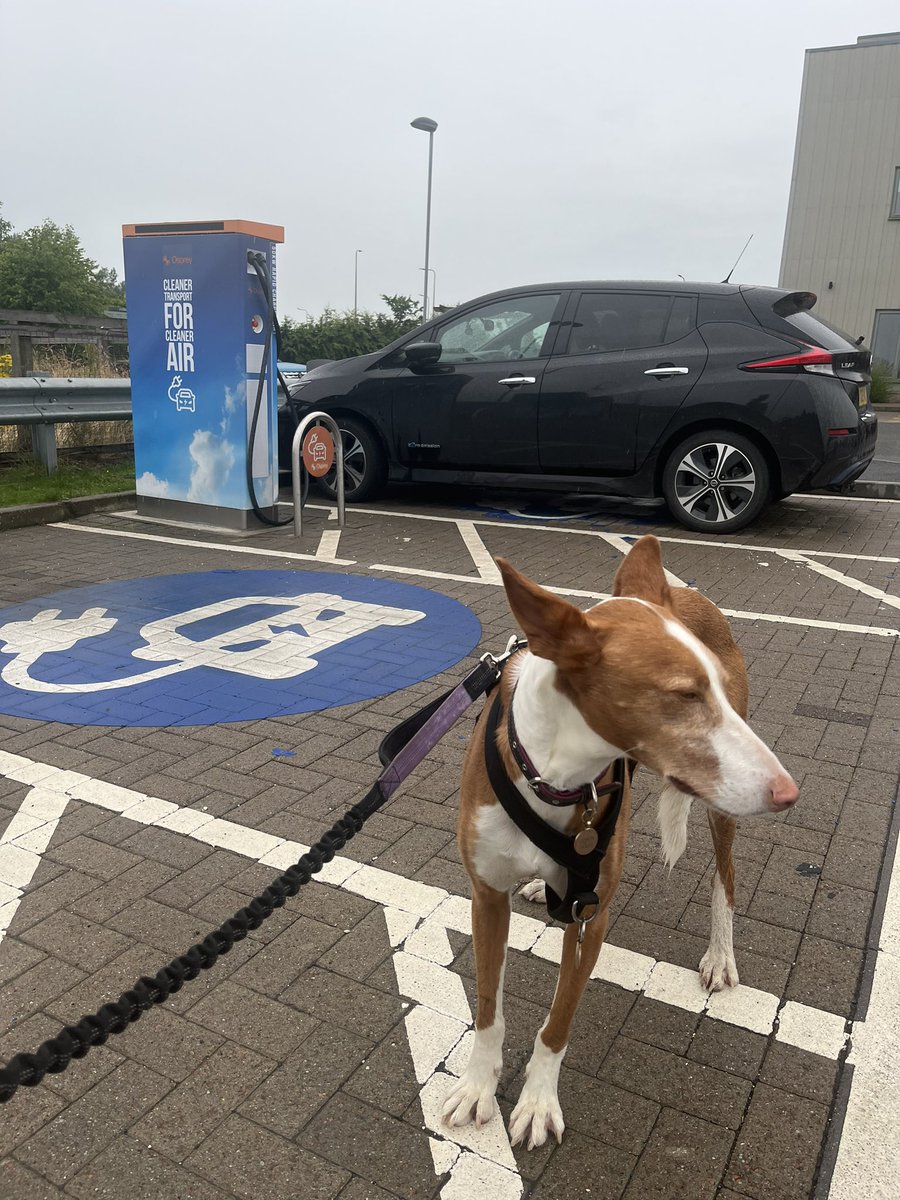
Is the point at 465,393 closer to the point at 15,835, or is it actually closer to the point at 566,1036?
the point at 15,835

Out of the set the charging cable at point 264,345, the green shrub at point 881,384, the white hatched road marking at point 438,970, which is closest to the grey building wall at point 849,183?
the green shrub at point 881,384

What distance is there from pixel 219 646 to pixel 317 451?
376 centimetres

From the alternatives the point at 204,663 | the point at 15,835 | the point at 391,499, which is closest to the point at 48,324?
the point at 391,499

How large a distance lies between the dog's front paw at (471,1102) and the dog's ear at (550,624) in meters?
1.12

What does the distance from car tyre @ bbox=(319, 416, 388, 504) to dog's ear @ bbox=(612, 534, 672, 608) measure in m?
7.61

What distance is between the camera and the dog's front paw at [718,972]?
8.73 ft

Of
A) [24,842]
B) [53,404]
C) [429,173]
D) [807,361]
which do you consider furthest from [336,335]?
[24,842]

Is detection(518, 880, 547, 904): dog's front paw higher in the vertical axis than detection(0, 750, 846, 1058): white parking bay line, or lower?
higher

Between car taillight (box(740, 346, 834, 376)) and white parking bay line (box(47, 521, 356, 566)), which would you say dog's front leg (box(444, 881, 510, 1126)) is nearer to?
white parking bay line (box(47, 521, 356, 566))

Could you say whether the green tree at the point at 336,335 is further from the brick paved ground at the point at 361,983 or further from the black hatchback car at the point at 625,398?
the brick paved ground at the point at 361,983

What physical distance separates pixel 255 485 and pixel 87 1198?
7107 millimetres

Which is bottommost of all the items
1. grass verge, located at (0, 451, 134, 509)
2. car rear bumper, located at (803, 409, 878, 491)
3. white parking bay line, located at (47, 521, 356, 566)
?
white parking bay line, located at (47, 521, 356, 566)

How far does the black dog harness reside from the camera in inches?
75.3

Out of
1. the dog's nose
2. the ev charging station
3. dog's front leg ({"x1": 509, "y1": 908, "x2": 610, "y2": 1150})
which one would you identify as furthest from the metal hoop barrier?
the dog's nose
